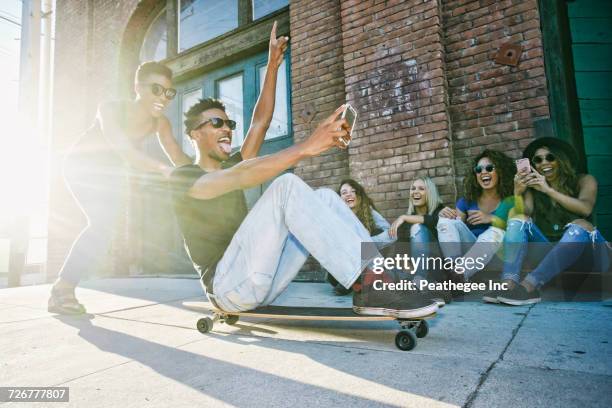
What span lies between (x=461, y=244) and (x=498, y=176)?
75 centimetres

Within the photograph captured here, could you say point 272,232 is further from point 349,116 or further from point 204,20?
point 204,20

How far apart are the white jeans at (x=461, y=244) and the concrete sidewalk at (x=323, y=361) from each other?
61 cm

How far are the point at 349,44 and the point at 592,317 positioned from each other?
3.62 meters

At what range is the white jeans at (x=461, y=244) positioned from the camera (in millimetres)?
3008

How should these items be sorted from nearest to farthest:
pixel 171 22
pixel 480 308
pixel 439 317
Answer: pixel 439 317, pixel 480 308, pixel 171 22

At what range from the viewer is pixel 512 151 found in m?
3.43

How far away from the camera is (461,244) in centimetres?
312

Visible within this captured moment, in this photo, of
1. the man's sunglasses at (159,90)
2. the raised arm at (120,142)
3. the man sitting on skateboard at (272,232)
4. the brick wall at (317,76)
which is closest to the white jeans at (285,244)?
the man sitting on skateboard at (272,232)

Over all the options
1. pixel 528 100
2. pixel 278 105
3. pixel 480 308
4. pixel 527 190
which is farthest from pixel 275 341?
pixel 278 105

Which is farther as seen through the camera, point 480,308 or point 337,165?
point 337,165

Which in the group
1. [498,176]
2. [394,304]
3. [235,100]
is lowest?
[394,304]

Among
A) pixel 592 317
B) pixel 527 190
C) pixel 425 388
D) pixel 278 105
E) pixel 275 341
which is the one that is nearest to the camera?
pixel 425 388

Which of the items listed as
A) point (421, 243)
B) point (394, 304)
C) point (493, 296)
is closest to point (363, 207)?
point (421, 243)

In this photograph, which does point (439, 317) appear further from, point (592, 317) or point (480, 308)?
point (592, 317)
